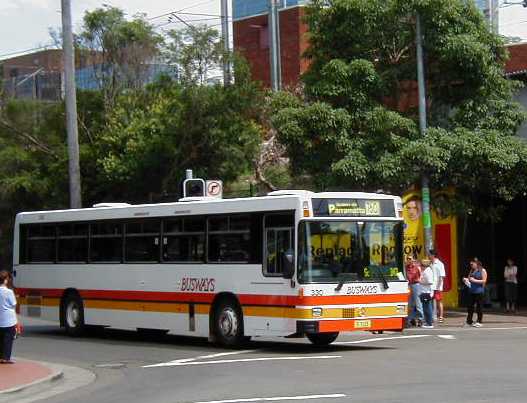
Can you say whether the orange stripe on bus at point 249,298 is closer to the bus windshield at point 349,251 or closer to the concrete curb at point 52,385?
the bus windshield at point 349,251

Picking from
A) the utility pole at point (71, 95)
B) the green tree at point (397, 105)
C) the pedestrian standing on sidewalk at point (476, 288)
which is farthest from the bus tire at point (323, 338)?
the utility pole at point (71, 95)

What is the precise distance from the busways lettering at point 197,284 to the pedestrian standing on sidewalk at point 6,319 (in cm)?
404

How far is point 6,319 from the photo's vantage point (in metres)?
18.6

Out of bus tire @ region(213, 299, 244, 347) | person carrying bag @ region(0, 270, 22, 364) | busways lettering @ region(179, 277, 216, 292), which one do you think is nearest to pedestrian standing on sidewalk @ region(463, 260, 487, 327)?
bus tire @ region(213, 299, 244, 347)

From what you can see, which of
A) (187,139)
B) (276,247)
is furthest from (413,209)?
(276,247)

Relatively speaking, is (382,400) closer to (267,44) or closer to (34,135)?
(34,135)

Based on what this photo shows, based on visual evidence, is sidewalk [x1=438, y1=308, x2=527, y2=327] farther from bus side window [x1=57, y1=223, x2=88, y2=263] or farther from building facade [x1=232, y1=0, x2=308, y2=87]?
building facade [x1=232, y1=0, x2=308, y2=87]

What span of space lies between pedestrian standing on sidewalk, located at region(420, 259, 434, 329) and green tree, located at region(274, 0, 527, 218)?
277 centimetres

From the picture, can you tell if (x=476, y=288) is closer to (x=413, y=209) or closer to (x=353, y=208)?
(x=413, y=209)

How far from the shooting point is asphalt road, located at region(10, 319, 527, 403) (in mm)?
13719

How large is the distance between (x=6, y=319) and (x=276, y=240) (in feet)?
16.8

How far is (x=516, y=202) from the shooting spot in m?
35.8

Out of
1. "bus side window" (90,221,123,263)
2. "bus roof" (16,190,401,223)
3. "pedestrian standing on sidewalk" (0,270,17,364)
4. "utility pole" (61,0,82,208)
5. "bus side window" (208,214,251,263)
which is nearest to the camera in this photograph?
"pedestrian standing on sidewalk" (0,270,17,364)

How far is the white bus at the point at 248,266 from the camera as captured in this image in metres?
19.3
